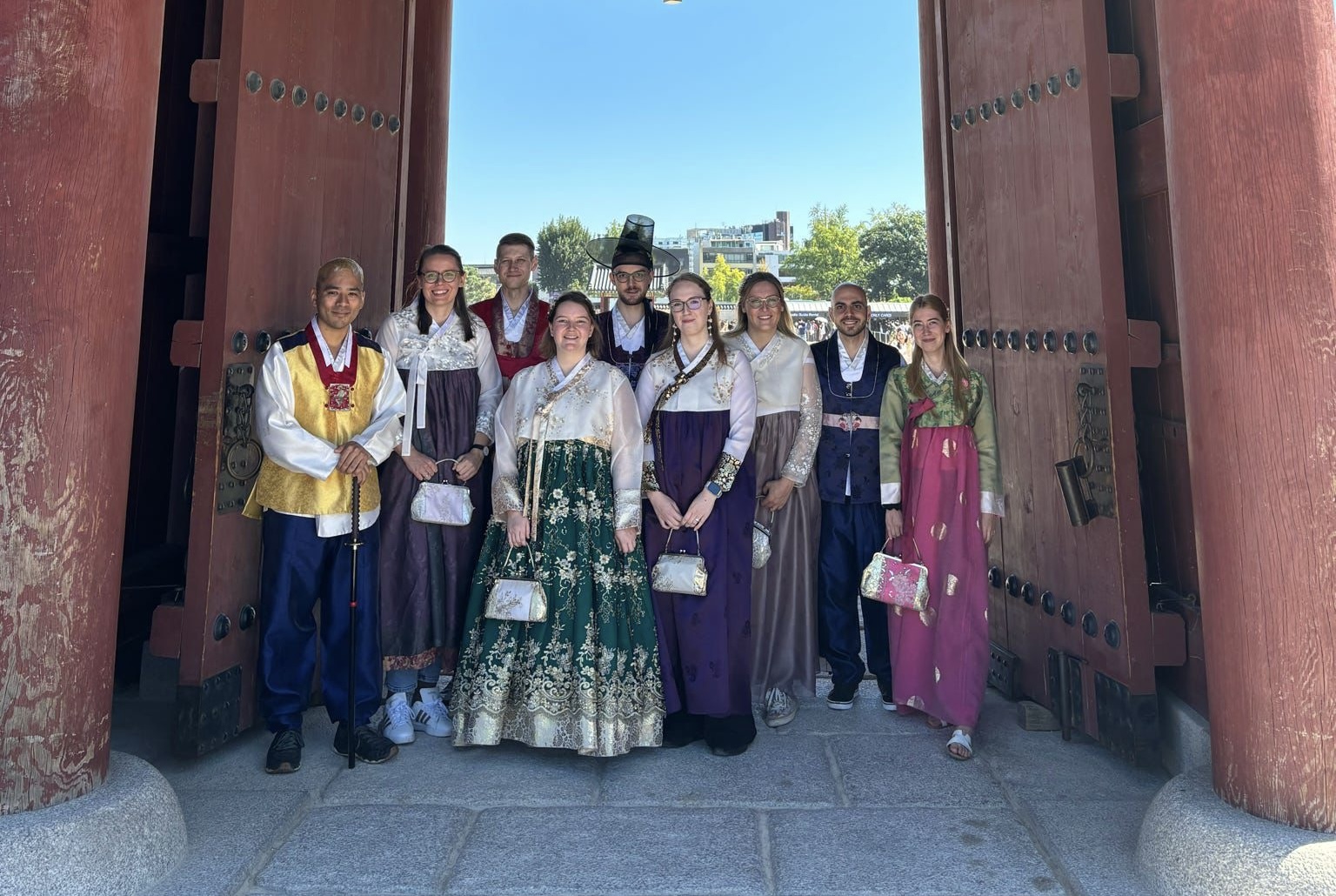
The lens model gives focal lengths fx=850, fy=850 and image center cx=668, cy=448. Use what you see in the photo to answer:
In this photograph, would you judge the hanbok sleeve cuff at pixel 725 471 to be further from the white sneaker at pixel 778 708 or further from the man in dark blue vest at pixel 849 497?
the white sneaker at pixel 778 708

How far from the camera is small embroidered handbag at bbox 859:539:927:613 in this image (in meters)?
3.23

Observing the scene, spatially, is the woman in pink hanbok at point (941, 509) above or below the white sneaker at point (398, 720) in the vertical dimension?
above

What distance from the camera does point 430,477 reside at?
3.23 metres

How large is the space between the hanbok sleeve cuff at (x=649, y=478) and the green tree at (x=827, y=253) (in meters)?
51.2

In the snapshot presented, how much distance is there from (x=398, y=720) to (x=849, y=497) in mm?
1992

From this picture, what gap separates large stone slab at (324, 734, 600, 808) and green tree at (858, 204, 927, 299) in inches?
1881


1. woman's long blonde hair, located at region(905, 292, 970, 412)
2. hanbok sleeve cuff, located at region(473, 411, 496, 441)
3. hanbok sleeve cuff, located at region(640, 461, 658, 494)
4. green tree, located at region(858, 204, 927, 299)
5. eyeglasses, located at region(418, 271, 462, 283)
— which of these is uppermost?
green tree, located at region(858, 204, 927, 299)

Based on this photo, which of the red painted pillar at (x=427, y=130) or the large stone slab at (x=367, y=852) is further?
the red painted pillar at (x=427, y=130)

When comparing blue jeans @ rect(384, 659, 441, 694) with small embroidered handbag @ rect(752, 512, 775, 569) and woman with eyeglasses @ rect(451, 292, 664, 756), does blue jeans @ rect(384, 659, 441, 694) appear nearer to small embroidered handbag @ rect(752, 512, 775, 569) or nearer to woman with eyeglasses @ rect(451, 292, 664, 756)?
woman with eyeglasses @ rect(451, 292, 664, 756)

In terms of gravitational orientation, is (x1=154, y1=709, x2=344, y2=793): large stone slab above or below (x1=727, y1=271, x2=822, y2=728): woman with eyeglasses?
below

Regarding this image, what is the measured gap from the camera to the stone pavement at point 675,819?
216cm

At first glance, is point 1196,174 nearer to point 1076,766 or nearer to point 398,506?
point 1076,766

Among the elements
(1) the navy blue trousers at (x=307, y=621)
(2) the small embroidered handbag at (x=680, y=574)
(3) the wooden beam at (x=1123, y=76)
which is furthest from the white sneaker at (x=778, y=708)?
(3) the wooden beam at (x=1123, y=76)

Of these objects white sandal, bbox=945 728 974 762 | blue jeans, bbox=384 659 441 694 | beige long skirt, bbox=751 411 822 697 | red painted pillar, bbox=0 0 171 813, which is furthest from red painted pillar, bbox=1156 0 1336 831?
red painted pillar, bbox=0 0 171 813
